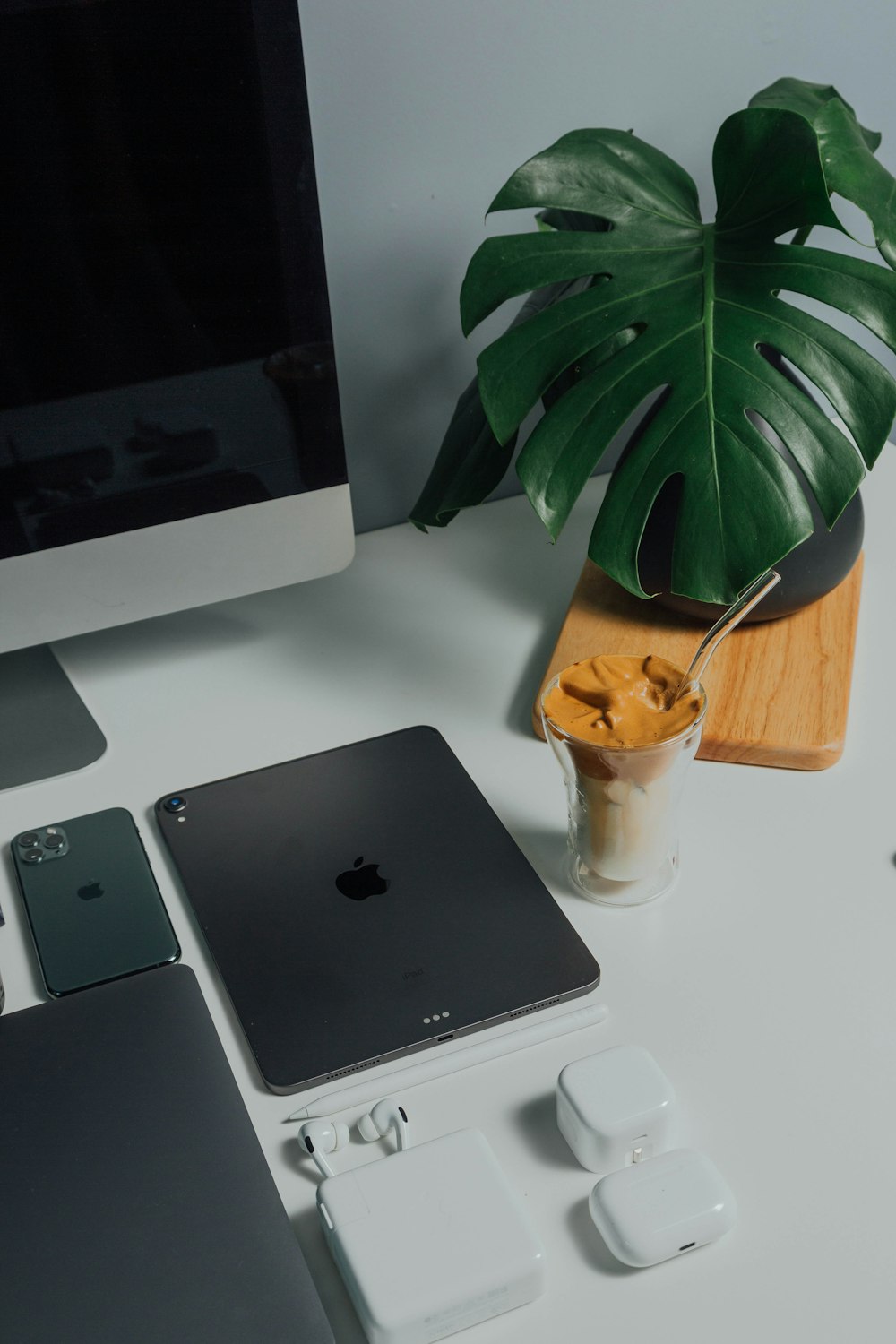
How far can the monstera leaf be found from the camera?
2.22ft

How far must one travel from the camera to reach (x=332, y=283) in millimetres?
938

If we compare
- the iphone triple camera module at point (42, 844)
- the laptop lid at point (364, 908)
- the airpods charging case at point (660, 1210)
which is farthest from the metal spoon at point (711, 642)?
the iphone triple camera module at point (42, 844)

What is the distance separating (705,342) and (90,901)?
1.63 ft

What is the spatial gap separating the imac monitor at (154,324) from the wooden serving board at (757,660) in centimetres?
20

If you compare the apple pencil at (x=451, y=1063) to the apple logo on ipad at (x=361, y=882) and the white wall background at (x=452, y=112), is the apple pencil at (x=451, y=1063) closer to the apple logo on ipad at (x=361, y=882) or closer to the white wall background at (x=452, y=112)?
the apple logo on ipad at (x=361, y=882)

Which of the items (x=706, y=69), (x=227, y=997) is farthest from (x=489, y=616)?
(x=706, y=69)

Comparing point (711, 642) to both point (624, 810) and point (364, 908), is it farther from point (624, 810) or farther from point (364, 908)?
point (364, 908)

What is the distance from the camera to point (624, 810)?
64cm

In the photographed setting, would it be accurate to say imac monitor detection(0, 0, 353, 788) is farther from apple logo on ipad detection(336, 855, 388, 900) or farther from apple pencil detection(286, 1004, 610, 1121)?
apple pencil detection(286, 1004, 610, 1121)

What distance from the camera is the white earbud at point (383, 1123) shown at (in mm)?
551

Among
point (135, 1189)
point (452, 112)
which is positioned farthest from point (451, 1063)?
point (452, 112)

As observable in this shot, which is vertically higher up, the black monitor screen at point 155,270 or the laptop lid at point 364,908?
the black monitor screen at point 155,270

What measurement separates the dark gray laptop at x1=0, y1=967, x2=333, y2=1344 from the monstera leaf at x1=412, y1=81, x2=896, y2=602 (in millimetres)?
372

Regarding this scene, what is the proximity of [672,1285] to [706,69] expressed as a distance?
91 cm
